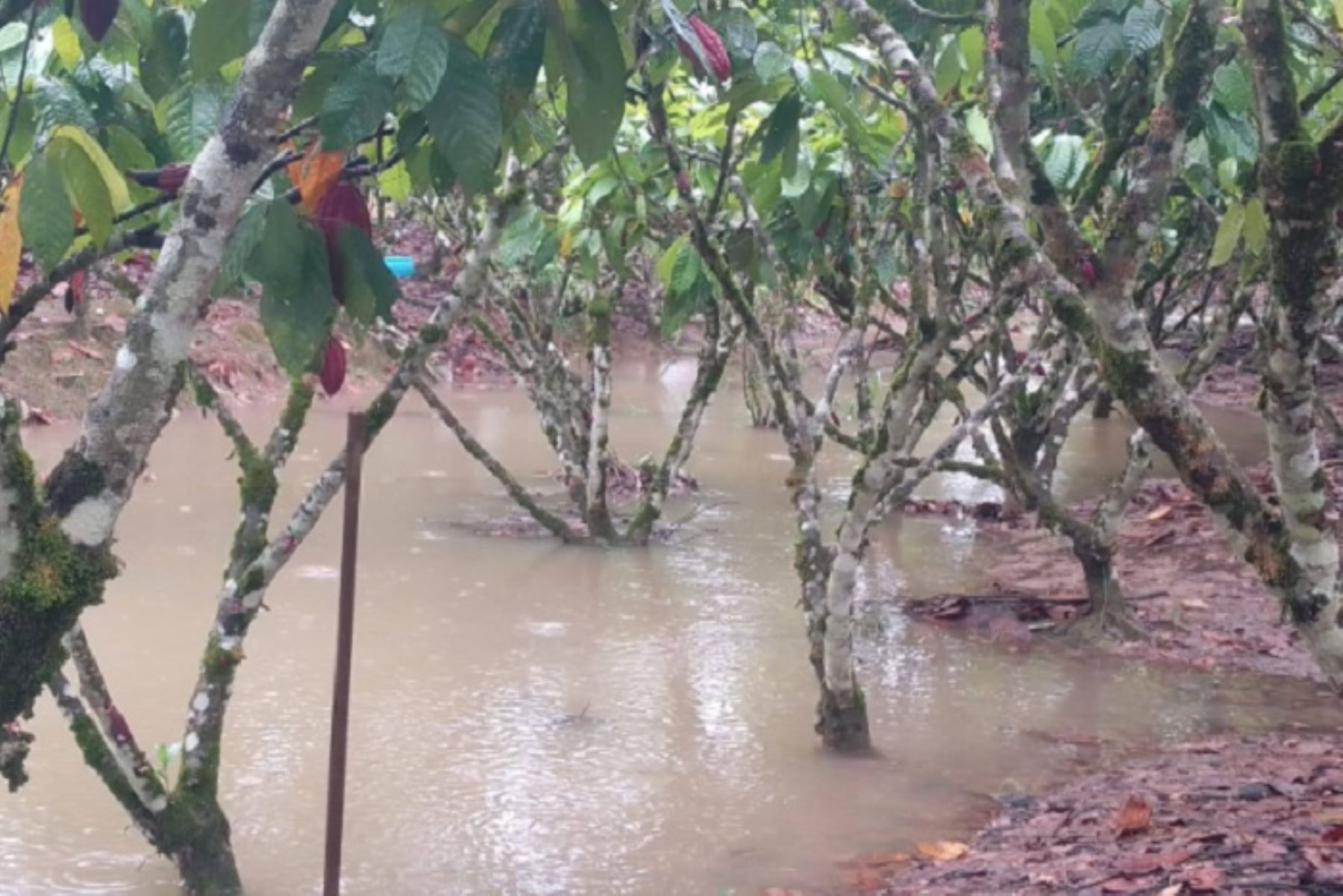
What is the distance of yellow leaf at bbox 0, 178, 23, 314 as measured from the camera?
2211 millimetres

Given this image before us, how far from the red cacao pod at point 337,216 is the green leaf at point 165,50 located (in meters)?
0.49

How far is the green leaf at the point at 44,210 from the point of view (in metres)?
2.20

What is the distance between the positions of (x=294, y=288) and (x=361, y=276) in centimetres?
13

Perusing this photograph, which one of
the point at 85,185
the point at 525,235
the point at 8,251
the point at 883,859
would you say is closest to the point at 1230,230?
the point at 883,859

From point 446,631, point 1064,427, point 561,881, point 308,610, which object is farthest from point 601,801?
point 1064,427

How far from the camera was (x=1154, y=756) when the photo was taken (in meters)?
5.32

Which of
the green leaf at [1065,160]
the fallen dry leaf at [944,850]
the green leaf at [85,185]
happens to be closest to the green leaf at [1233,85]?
the green leaf at [1065,160]

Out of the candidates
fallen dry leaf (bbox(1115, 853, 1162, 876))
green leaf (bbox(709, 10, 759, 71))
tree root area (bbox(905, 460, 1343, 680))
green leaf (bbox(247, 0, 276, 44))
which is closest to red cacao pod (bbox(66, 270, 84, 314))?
green leaf (bbox(247, 0, 276, 44))

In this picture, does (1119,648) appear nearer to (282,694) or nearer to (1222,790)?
(1222,790)

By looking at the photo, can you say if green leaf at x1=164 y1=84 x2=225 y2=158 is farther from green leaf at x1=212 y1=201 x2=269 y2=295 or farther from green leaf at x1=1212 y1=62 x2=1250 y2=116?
green leaf at x1=1212 y1=62 x2=1250 y2=116

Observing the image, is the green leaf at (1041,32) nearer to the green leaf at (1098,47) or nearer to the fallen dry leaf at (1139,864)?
the green leaf at (1098,47)

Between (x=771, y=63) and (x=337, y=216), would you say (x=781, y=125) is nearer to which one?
(x=771, y=63)

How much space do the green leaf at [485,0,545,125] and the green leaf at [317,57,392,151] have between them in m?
0.17

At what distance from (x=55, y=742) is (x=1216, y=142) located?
171 inches
